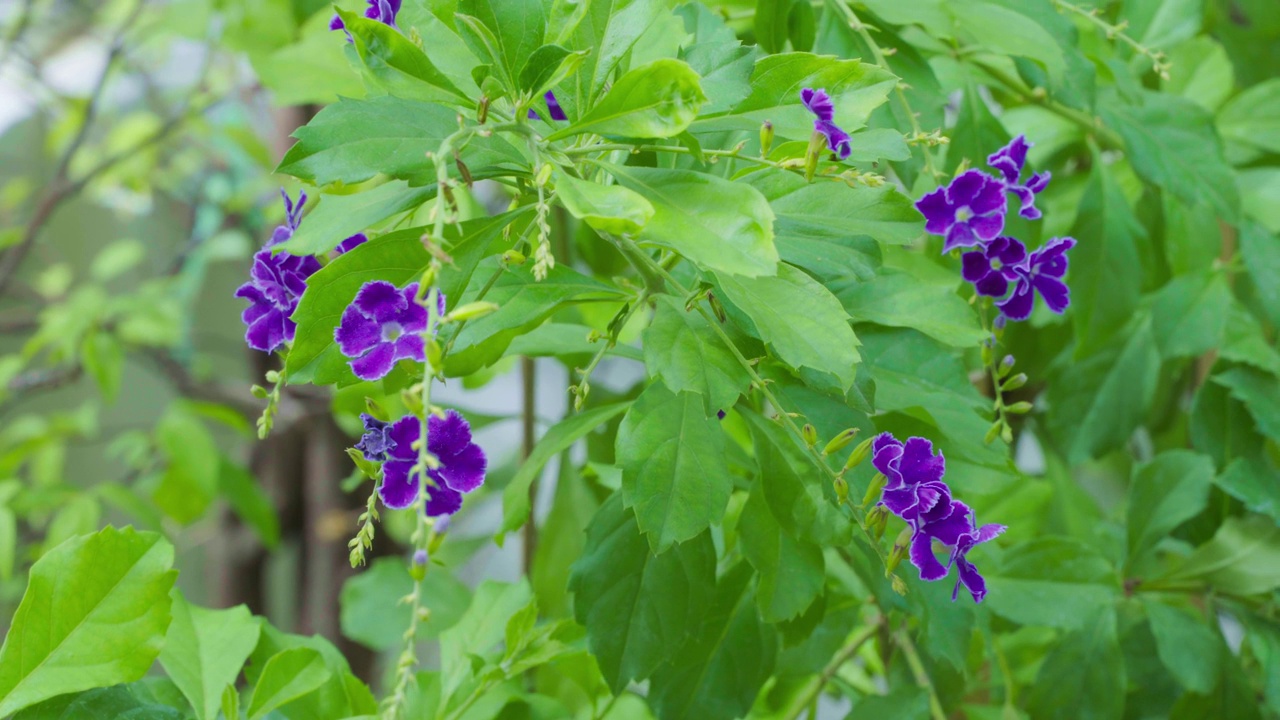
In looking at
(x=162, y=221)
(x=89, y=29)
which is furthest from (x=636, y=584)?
(x=162, y=221)

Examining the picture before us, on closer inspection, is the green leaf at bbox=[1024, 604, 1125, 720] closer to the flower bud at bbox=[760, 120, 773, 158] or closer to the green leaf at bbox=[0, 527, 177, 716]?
the flower bud at bbox=[760, 120, 773, 158]

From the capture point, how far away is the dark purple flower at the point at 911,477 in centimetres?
45

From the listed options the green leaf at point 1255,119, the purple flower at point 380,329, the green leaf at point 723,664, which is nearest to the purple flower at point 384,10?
Answer: the purple flower at point 380,329

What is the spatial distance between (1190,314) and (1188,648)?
0.26 meters

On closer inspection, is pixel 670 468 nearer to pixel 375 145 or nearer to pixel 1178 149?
pixel 375 145

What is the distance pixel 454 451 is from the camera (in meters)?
0.42

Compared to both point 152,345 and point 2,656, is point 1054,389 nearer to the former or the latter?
point 2,656

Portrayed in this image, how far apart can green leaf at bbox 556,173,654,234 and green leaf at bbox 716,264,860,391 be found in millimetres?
61

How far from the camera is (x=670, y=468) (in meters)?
0.47

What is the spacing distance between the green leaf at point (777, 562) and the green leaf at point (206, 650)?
0.90ft

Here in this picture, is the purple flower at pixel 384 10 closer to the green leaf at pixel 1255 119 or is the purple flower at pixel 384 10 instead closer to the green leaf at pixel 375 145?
the green leaf at pixel 375 145

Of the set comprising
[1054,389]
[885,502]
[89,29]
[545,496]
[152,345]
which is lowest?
[545,496]

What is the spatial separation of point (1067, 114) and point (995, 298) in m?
0.28

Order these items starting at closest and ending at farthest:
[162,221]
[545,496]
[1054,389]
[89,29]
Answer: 1. [1054,389]
2. [545,496]
3. [89,29]
4. [162,221]
